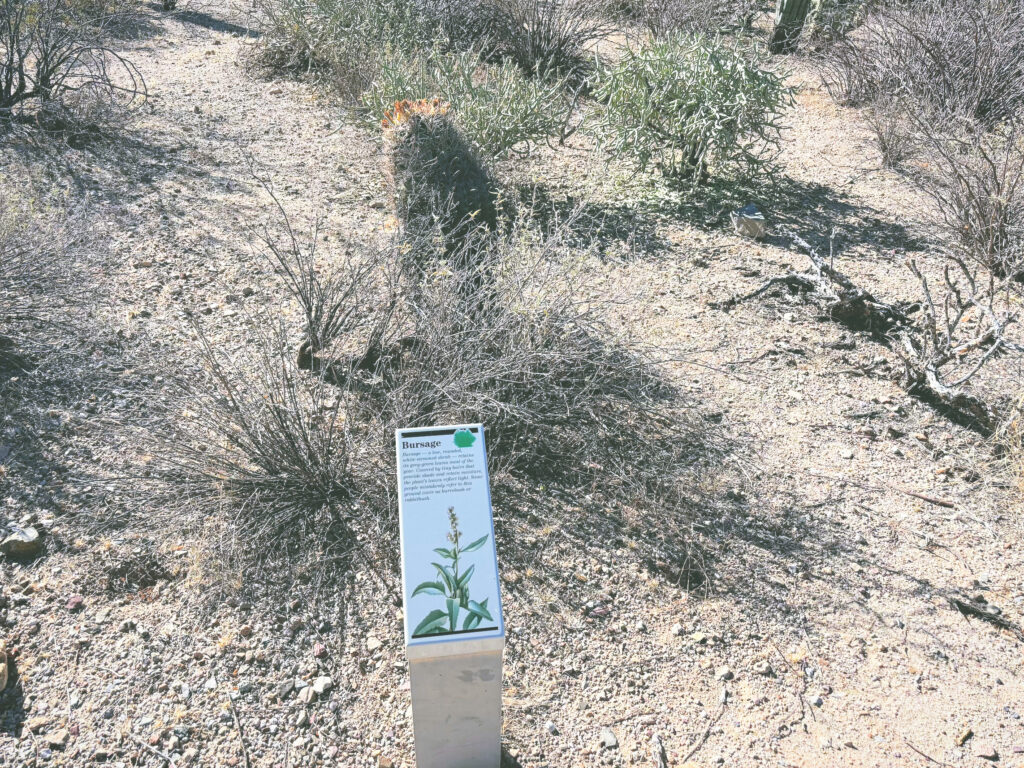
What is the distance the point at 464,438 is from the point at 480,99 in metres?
3.84

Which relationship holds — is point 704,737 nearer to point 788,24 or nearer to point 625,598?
point 625,598

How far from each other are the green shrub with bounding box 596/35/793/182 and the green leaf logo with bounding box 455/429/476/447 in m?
3.71

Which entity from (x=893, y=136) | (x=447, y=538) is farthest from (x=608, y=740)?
(x=893, y=136)

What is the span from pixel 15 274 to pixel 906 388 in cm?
409

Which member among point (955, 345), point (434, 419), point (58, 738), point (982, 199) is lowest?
point (58, 738)

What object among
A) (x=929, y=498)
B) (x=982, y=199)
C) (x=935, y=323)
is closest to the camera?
(x=929, y=498)

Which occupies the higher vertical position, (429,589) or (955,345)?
(955,345)

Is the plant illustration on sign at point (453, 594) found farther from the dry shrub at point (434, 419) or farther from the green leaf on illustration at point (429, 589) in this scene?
the dry shrub at point (434, 419)

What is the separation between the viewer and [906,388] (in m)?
3.76

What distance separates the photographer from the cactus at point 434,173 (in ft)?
13.5

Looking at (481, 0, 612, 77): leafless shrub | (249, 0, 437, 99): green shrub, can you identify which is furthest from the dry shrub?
(481, 0, 612, 77): leafless shrub

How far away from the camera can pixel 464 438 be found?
6.75 ft

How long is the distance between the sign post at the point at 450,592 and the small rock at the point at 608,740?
1.20 feet

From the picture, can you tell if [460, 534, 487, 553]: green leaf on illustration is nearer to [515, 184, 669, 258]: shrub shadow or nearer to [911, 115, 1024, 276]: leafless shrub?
[515, 184, 669, 258]: shrub shadow
